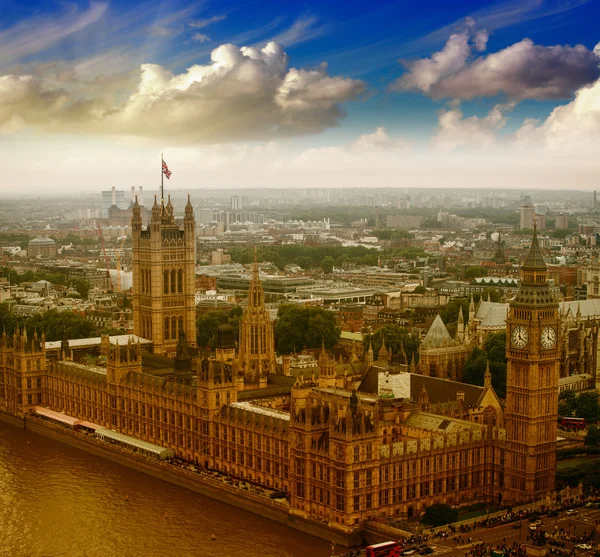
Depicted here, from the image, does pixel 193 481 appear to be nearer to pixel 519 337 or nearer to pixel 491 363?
pixel 519 337

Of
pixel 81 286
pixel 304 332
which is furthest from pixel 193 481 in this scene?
pixel 81 286

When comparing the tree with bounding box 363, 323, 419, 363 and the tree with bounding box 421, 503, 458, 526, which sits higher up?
the tree with bounding box 363, 323, 419, 363

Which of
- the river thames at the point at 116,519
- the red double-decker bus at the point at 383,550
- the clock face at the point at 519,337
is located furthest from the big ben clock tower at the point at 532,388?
the river thames at the point at 116,519

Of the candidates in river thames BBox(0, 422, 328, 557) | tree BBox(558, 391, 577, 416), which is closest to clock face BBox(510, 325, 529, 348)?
river thames BBox(0, 422, 328, 557)

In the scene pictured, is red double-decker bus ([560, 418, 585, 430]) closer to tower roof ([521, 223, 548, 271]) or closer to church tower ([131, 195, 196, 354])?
tower roof ([521, 223, 548, 271])

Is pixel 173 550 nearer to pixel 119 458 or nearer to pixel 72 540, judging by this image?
pixel 72 540

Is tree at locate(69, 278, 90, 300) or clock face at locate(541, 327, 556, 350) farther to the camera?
tree at locate(69, 278, 90, 300)

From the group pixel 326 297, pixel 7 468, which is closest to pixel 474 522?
pixel 7 468
